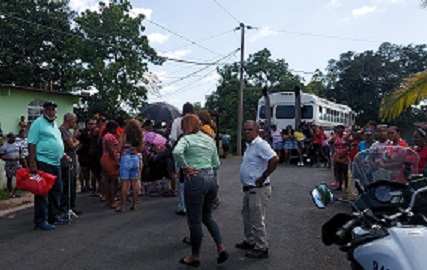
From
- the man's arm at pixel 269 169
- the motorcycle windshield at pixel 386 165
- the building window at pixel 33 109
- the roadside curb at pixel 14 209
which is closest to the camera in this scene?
the motorcycle windshield at pixel 386 165

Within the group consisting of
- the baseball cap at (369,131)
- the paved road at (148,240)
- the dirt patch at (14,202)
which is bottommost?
the dirt patch at (14,202)

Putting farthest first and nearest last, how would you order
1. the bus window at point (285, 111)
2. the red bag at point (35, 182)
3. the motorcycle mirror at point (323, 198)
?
the bus window at point (285, 111) → the red bag at point (35, 182) → the motorcycle mirror at point (323, 198)

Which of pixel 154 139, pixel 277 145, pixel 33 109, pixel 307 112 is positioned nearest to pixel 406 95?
pixel 154 139

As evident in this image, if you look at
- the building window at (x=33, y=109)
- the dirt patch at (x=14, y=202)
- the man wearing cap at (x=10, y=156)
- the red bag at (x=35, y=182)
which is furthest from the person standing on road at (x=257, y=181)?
the building window at (x=33, y=109)

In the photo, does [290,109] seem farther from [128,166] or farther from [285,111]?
[128,166]

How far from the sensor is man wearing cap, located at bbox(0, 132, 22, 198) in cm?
1068

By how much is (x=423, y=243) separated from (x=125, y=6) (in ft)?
98.0

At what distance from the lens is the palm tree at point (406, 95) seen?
991 cm

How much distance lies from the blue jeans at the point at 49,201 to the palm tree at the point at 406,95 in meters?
7.45

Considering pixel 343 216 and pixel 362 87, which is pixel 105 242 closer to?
pixel 343 216

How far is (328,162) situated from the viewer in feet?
57.0

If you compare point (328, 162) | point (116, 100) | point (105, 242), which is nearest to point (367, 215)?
point (105, 242)

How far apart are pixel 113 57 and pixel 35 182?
77.3 feet

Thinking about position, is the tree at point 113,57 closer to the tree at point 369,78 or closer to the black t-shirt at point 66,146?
the black t-shirt at point 66,146
